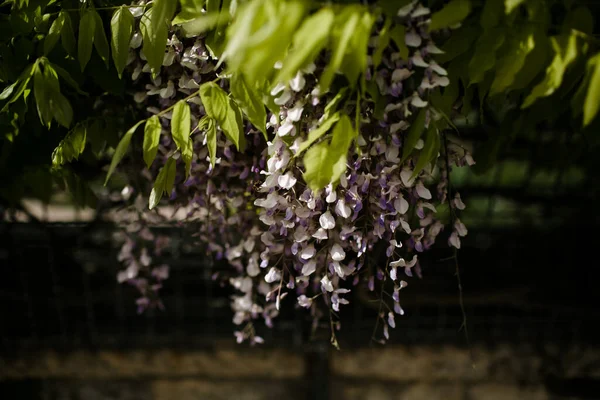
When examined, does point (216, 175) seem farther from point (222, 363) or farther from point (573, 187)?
point (573, 187)

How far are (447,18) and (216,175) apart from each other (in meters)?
0.93

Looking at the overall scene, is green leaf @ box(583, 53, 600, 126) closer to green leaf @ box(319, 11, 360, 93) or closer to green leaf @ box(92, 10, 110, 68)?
green leaf @ box(319, 11, 360, 93)

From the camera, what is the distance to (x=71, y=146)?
1698 millimetres

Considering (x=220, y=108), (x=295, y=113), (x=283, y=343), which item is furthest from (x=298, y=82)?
(x=283, y=343)

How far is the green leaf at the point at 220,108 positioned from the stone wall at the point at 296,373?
177 cm

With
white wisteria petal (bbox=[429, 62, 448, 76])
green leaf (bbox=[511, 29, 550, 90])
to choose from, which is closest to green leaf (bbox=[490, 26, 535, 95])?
green leaf (bbox=[511, 29, 550, 90])

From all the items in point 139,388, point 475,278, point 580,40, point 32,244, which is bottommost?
point 139,388

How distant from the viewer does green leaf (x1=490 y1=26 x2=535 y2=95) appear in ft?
4.33

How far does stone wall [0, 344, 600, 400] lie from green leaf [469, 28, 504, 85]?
1.89 meters

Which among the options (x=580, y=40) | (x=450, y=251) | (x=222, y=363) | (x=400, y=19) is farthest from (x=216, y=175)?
(x=450, y=251)

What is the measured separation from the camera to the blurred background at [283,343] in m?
2.95

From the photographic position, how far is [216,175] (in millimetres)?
1955

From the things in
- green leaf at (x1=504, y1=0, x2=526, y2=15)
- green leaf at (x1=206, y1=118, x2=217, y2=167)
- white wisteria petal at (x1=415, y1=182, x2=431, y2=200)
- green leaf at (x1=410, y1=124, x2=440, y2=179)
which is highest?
green leaf at (x1=504, y1=0, x2=526, y2=15)

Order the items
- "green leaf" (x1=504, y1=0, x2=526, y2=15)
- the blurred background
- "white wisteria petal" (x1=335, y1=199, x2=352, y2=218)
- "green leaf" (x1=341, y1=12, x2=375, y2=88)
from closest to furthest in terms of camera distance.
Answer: "green leaf" (x1=341, y1=12, x2=375, y2=88), "green leaf" (x1=504, y1=0, x2=526, y2=15), "white wisteria petal" (x1=335, y1=199, x2=352, y2=218), the blurred background
